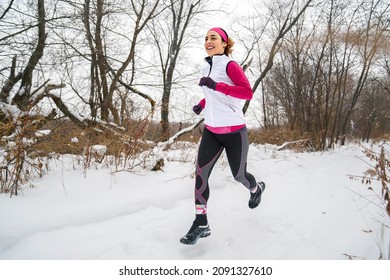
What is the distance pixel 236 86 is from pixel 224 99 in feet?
0.65

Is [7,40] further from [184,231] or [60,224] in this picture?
→ [184,231]

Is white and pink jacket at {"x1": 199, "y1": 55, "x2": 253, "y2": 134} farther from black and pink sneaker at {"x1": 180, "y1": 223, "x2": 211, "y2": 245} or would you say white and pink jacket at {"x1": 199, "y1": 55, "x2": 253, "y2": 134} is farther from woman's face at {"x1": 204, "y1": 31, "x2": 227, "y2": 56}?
black and pink sneaker at {"x1": 180, "y1": 223, "x2": 211, "y2": 245}

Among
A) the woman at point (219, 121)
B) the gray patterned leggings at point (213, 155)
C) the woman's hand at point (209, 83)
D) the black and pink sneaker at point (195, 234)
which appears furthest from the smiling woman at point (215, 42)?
the black and pink sneaker at point (195, 234)

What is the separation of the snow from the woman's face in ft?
5.75

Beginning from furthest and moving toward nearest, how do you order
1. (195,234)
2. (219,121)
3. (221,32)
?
(221,32), (219,121), (195,234)

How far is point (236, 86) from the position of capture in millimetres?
2059

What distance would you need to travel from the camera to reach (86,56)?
21.7 ft

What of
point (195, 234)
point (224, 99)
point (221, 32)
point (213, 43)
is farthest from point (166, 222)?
point (221, 32)

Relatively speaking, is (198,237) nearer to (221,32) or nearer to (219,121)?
(219,121)

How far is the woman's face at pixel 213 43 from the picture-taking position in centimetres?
225

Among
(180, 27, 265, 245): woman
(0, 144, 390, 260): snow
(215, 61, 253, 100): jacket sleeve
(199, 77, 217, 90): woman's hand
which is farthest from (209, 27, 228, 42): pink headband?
(0, 144, 390, 260): snow

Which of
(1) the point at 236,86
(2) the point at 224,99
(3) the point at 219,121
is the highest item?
(1) the point at 236,86

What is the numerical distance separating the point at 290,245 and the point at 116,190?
6.51 ft
